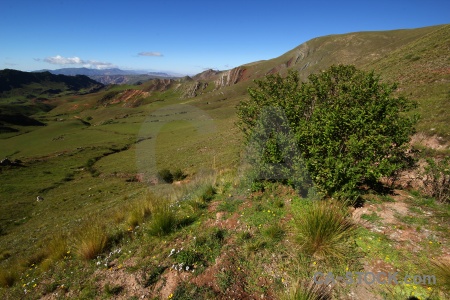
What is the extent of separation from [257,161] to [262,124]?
1.42 metres

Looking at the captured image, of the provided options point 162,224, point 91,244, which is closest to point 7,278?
point 91,244

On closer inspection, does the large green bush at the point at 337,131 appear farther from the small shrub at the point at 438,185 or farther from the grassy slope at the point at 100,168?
the grassy slope at the point at 100,168

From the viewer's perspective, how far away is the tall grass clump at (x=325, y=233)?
5.56m

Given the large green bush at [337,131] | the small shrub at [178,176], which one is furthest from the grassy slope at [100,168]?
the large green bush at [337,131]

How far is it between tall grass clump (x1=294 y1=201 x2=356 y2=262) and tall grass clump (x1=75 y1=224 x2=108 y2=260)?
6.31 meters

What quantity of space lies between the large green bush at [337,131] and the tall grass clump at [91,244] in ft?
20.1

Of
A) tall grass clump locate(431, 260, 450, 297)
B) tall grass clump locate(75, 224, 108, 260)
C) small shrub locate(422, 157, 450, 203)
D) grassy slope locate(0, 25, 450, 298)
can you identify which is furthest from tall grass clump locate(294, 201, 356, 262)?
tall grass clump locate(75, 224, 108, 260)

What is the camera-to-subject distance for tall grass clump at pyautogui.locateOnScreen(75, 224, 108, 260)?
7.30m

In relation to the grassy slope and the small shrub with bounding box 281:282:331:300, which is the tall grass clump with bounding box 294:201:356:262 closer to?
the grassy slope

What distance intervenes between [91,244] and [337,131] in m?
8.49

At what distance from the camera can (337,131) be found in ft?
22.4

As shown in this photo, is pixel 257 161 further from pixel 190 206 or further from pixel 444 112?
pixel 444 112

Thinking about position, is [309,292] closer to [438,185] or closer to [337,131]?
[337,131]

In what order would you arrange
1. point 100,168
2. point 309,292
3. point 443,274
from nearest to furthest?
point 443,274, point 309,292, point 100,168
